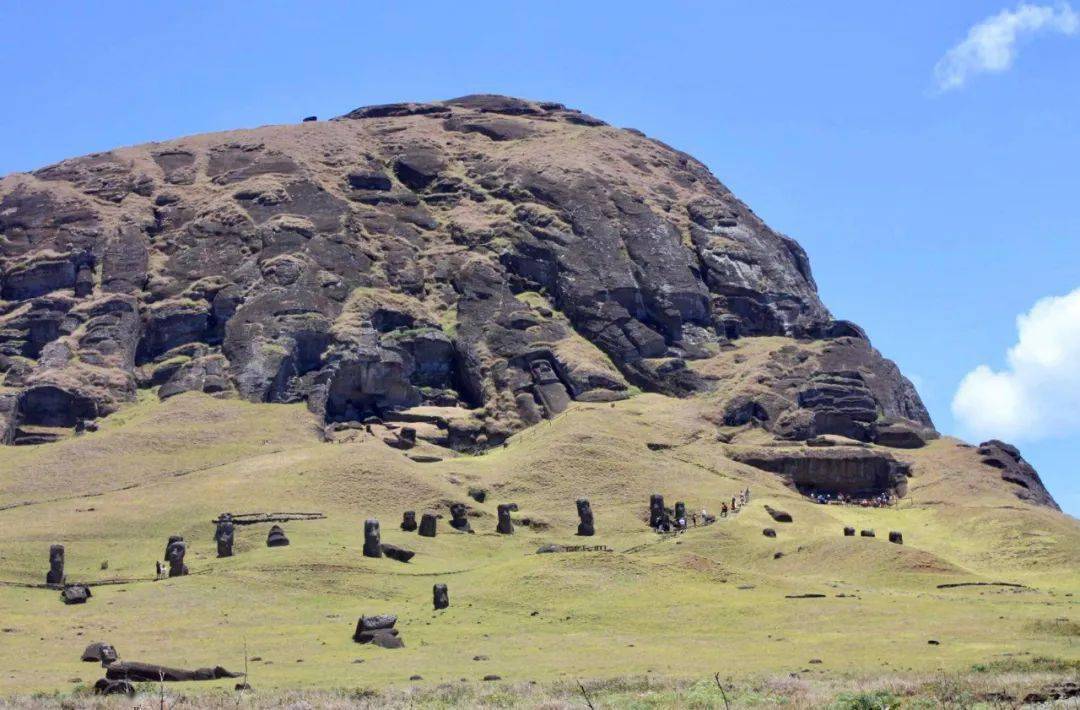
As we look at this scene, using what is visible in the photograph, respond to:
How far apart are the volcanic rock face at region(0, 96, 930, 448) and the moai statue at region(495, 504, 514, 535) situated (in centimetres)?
3280

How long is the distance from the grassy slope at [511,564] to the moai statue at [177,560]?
85 centimetres

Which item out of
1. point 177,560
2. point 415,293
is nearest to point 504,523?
point 177,560

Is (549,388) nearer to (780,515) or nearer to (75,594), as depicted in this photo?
(780,515)

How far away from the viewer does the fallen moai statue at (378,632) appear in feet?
169

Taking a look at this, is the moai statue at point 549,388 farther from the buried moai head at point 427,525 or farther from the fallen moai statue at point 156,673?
the fallen moai statue at point 156,673

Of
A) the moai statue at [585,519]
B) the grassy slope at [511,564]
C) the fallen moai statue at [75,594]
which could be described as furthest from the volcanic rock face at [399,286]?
the fallen moai statue at [75,594]

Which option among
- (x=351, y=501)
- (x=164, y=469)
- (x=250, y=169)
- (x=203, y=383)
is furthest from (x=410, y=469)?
(x=250, y=169)

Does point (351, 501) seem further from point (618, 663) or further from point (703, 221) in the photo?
point (703, 221)

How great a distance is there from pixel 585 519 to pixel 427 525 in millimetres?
11375

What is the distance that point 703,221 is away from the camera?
16862 centimetres

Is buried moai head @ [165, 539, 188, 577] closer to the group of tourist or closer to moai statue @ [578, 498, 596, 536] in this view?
moai statue @ [578, 498, 596, 536]

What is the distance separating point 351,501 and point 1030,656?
192 ft

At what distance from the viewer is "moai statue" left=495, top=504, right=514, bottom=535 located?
302ft

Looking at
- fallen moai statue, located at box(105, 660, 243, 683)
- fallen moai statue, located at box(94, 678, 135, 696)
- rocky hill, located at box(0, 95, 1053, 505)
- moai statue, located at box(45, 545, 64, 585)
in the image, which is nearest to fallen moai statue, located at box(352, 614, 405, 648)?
fallen moai statue, located at box(105, 660, 243, 683)
